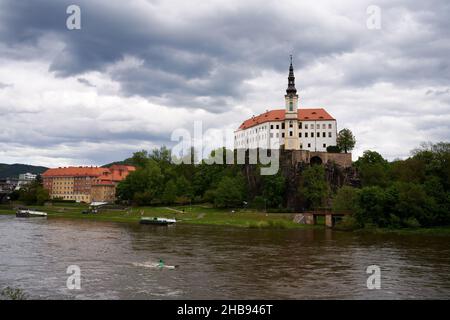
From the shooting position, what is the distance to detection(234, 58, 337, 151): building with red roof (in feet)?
389

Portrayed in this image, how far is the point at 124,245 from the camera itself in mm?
51469

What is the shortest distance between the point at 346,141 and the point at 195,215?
44.4m

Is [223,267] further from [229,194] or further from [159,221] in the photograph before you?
[229,194]

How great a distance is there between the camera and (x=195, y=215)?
325ft

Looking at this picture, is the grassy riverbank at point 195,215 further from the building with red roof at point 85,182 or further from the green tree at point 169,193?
the building with red roof at point 85,182

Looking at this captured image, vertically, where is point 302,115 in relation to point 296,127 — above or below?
above

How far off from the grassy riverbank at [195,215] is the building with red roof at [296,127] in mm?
27065

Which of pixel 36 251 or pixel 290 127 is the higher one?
pixel 290 127

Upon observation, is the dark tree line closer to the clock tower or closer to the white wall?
the white wall

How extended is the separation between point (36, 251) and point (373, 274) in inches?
1198

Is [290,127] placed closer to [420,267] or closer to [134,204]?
[134,204]

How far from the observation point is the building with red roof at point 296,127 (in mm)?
118688

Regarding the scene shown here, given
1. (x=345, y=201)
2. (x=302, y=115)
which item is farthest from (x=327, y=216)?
(x=302, y=115)
